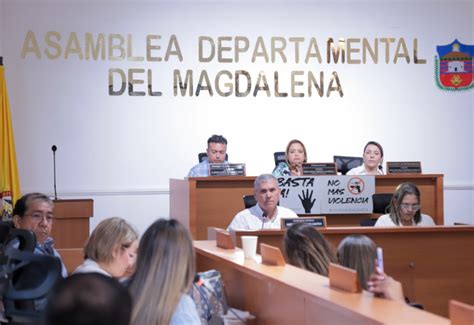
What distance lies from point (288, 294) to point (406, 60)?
9128mm

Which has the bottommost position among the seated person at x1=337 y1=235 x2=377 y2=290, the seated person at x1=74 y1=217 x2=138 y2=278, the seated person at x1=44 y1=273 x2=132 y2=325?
the seated person at x1=337 y1=235 x2=377 y2=290

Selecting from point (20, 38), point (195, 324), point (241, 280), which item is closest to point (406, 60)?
point (20, 38)

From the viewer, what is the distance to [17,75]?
37.3ft

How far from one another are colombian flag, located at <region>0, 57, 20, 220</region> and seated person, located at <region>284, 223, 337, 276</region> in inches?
230

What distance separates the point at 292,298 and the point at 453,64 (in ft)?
30.9

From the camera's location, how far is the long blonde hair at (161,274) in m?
2.78

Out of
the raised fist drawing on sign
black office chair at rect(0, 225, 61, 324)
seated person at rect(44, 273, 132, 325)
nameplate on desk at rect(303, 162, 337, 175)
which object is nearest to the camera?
seated person at rect(44, 273, 132, 325)

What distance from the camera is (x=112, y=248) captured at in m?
3.56

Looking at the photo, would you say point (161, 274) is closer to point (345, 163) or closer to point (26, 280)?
point (26, 280)

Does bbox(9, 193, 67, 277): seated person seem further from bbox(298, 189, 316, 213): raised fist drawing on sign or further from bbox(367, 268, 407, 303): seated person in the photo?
bbox(298, 189, 316, 213): raised fist drawing on sign

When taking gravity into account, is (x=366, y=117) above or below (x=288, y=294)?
above

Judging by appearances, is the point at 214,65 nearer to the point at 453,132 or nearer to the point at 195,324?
the point at 453,132

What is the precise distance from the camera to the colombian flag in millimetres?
9539

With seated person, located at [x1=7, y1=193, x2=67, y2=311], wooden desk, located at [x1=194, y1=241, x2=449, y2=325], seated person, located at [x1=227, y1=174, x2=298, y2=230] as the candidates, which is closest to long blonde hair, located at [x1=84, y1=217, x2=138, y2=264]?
wooden desk, located at [x1=194, y1=241, x2=449, y2=325]
